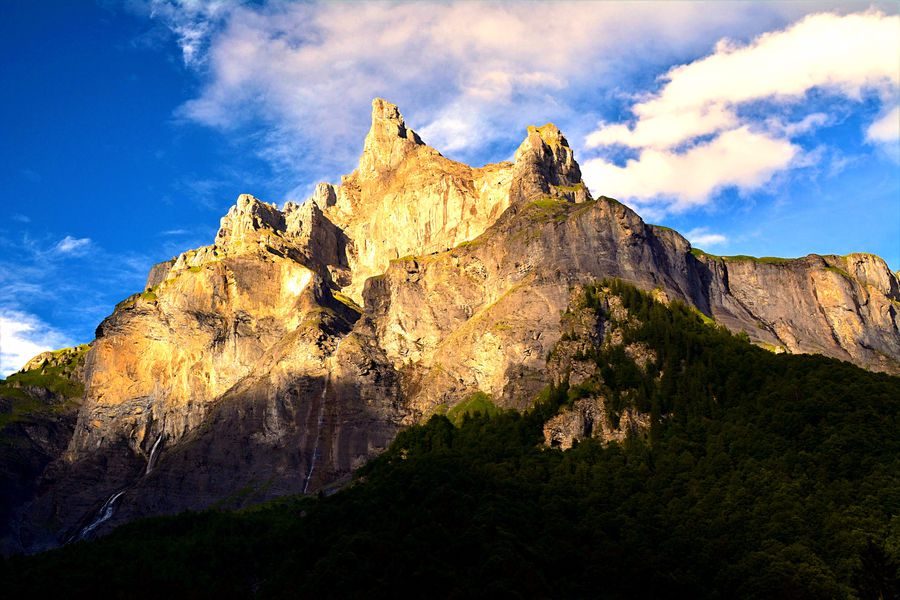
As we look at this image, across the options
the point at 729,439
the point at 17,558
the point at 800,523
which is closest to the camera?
the point at 800,523

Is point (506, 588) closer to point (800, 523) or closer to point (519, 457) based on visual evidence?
point (800, 523)

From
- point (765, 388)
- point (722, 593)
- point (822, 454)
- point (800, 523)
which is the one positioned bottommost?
point (722, 593)

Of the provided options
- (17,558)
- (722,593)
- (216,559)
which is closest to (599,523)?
(722,593)

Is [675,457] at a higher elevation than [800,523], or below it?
higher

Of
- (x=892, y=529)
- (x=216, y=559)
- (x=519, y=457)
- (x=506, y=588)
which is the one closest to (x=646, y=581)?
(x=506, y=588)

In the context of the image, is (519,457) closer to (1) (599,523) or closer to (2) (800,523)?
(1) (599,523)

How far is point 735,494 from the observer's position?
525ft

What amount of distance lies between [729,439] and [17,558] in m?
133

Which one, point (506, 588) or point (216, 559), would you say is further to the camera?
point (216, 559)

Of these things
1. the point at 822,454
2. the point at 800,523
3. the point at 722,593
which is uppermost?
the point at 822,454

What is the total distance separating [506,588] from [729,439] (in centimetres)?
5909

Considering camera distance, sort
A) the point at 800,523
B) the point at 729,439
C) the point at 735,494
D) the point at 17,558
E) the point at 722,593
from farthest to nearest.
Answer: the point at 17,558 → the point at 729,439 → the point at 735,494 → the point at 800,523 → the point at 722,593

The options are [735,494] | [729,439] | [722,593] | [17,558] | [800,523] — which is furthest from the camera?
[17,558]

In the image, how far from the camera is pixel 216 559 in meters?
181
